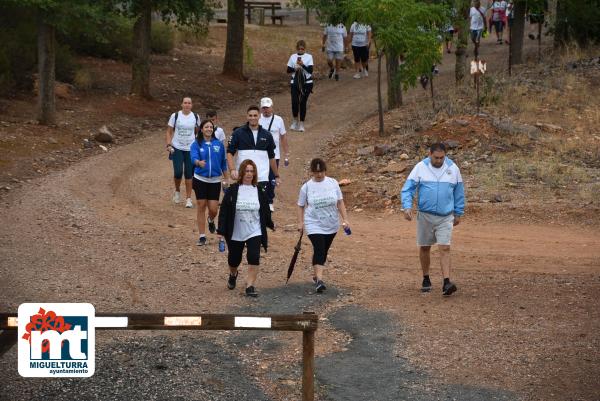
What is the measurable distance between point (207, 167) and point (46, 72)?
9518 mm

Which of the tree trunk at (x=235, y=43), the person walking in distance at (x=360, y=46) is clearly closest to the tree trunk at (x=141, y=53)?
the tree trunk at (x=235, y=43)

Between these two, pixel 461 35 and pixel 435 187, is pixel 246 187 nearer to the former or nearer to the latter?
pixel 435 187

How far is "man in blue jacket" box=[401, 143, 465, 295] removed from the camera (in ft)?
42.4

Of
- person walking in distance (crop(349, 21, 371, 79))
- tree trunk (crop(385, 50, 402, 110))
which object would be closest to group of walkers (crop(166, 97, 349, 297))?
tree trunk (crop(385, 50, 402, 110))

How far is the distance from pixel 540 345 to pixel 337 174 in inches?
400

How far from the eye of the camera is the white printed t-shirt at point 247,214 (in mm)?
12836

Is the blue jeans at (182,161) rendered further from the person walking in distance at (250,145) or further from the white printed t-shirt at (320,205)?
the white printed t-shirt at (320,205)

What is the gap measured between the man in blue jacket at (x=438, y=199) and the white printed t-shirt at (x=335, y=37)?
17341mm

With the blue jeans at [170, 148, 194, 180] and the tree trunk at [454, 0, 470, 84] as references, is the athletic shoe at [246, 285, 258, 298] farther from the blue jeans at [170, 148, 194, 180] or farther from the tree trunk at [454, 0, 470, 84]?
the tree trunk at [454, 0, 470, 84]

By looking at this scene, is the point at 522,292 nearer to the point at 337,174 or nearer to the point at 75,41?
the point at 337,174

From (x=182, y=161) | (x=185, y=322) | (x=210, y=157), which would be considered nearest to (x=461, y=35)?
(x=182, y=161)

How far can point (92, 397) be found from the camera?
32.3 feet

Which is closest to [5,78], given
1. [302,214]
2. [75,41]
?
[75,41]

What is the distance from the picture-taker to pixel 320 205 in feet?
43.0
